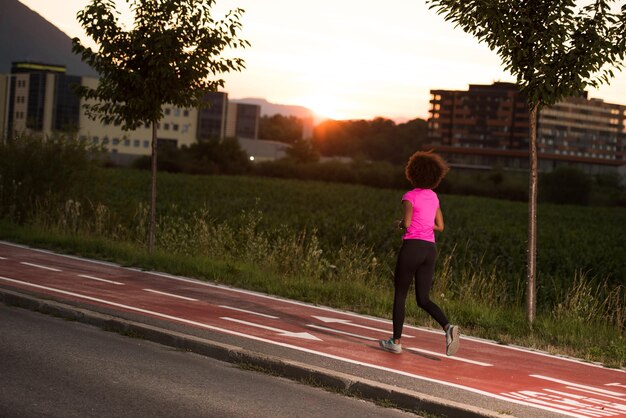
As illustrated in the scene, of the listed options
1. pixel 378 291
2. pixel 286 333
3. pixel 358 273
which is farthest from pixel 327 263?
pixel 286 333

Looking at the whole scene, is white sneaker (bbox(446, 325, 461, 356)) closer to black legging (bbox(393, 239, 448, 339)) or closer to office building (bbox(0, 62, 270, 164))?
black legging (bbox(393, 239, 448, 339))

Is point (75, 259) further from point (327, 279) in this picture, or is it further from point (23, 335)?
point (23, 335)

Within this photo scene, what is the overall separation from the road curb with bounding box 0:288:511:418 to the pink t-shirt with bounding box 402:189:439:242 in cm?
158

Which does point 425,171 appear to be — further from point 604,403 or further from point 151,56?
point 151,56

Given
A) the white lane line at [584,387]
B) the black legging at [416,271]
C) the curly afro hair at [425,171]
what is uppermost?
the curly afro hair at [425,171]

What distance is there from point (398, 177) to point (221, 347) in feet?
309

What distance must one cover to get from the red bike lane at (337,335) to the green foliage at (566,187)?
88597mm

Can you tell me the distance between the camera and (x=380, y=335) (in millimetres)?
9797

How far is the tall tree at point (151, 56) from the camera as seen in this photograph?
15.9m

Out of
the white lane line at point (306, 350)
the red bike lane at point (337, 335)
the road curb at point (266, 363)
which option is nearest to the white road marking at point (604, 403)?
the red bike lane at point (337, 335)

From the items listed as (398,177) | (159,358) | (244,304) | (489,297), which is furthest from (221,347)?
(398,177)

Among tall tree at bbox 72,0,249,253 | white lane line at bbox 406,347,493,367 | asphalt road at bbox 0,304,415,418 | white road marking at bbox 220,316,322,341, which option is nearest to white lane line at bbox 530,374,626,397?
white lane line at bbox 406,347,493,367

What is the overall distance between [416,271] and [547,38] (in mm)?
3642

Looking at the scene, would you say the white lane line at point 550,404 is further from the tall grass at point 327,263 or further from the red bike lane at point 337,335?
the tall grass at point 327,263
